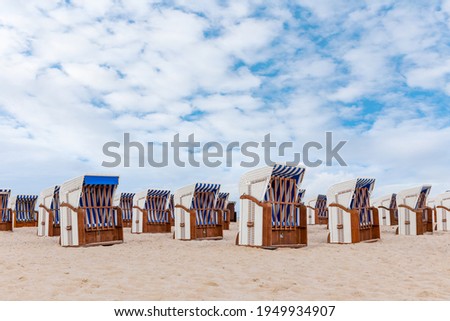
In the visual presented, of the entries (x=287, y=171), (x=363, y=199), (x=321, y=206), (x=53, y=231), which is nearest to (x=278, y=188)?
(x=287, y=171)

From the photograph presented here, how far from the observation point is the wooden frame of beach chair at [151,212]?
22469 mm

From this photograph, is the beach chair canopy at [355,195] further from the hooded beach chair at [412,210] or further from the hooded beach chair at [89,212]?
the hooded beach chair at [89,212]

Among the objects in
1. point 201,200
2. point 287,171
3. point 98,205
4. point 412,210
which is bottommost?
point 412,210

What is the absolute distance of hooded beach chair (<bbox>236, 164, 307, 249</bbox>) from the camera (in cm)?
1205

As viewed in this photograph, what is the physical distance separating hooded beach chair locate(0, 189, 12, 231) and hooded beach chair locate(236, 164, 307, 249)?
616 inches

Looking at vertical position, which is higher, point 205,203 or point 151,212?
point 205,203

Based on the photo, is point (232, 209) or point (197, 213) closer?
point (197, 213)

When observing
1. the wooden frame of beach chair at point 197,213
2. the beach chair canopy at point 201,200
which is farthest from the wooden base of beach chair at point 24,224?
the beach chair canopy at point 201,200

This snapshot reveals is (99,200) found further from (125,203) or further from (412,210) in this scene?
(125,203)

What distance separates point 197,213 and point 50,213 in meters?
7.12

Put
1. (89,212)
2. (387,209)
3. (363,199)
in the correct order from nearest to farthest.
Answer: (89,212)
(363,199)
(387,209)

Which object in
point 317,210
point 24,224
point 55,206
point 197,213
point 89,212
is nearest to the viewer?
point 89,212

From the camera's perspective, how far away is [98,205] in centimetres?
1439
